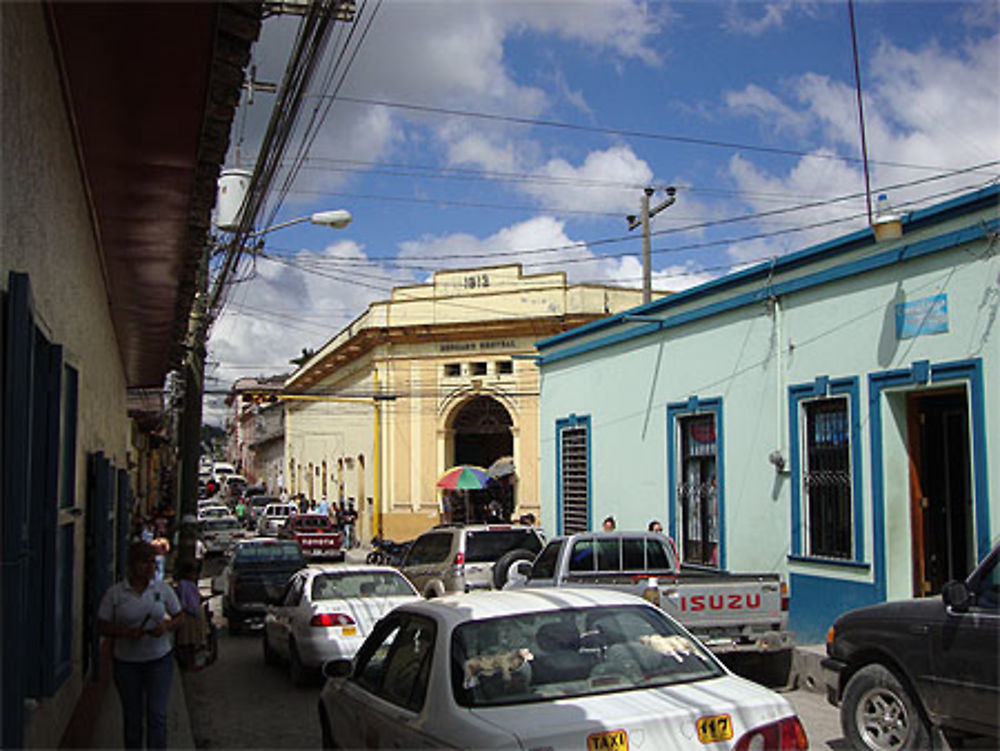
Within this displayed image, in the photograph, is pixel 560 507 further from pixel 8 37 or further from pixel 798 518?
pixel 8 37

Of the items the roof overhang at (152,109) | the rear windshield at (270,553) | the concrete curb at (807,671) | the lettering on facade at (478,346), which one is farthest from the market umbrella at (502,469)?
the roof overhang at (152,109)

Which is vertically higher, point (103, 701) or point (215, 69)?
point (215, 69)

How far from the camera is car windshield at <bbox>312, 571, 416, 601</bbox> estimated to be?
1238 cm

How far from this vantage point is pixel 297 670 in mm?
11867

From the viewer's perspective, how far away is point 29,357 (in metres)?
4.91

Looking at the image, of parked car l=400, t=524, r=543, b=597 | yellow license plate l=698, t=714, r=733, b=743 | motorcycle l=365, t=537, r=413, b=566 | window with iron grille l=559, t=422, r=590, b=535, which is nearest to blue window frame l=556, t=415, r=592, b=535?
window with iron grille l=559, t=422, r=590, b=535

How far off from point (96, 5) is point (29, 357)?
5.71ft

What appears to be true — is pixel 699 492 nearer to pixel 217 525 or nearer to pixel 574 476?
pixel 574 476

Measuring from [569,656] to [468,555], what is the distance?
1085cm

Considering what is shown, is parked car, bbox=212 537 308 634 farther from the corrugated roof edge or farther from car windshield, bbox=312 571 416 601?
the corrugated roof edge

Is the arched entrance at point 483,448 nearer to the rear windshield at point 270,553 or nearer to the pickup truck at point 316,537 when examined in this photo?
the pickup truck at point 316,537

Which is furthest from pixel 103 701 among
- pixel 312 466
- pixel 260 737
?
pixel 312 466

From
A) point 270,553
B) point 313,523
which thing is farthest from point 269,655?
point 313,523

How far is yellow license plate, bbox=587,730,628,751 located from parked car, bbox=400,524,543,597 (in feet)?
34.1
